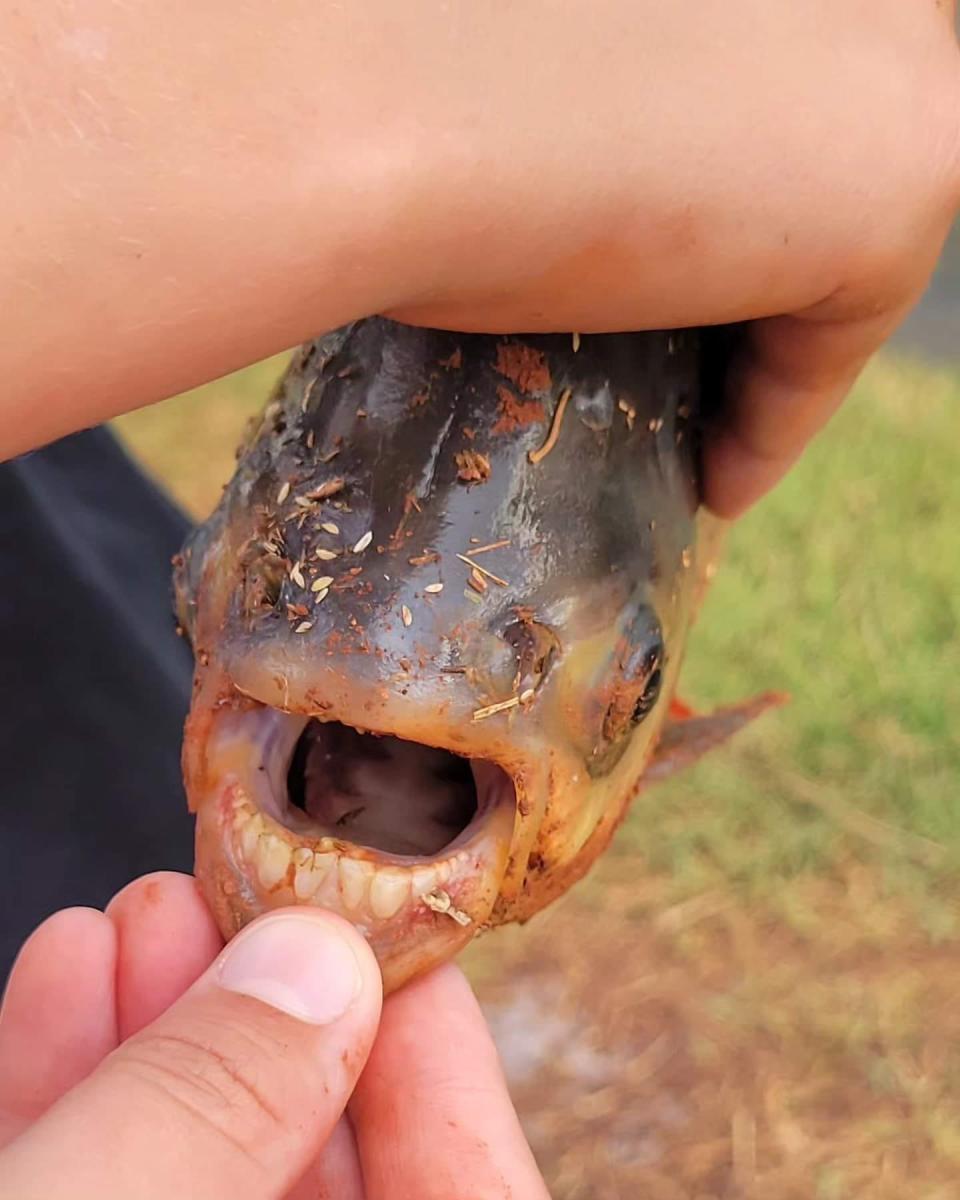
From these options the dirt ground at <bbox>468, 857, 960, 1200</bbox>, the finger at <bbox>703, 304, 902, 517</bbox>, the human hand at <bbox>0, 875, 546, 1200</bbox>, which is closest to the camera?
the human hand at <bbox>0, 875, 546, 1200</bbox>

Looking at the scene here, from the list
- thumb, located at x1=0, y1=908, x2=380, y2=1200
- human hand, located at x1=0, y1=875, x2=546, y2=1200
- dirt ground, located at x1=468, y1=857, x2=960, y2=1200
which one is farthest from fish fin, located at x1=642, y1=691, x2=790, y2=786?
dirt ground, located at x1=468, y1=857, x2=960, y2=1200

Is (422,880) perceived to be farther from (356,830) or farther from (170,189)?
(170,189)

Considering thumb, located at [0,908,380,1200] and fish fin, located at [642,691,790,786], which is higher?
thumb, located at [0,908,380,1200]

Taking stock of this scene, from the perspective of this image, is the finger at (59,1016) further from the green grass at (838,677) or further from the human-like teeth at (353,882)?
the green grass at (838,677)

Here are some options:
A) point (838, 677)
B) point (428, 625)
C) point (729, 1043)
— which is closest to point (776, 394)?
point (428, 625)

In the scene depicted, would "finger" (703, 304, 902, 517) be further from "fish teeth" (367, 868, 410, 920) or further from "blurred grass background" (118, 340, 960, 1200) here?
"blurred grass background" (118, 340, 960, 1200)

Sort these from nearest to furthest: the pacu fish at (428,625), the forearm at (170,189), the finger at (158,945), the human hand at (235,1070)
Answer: the forearm at (170,189), the human hand at (235,1070), the pacu fish at (428,625), the finger at (158,945)

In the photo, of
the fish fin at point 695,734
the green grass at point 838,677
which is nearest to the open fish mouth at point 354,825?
the fish fin at point 695,734

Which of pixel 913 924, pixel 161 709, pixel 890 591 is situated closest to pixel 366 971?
pixel 161 709
